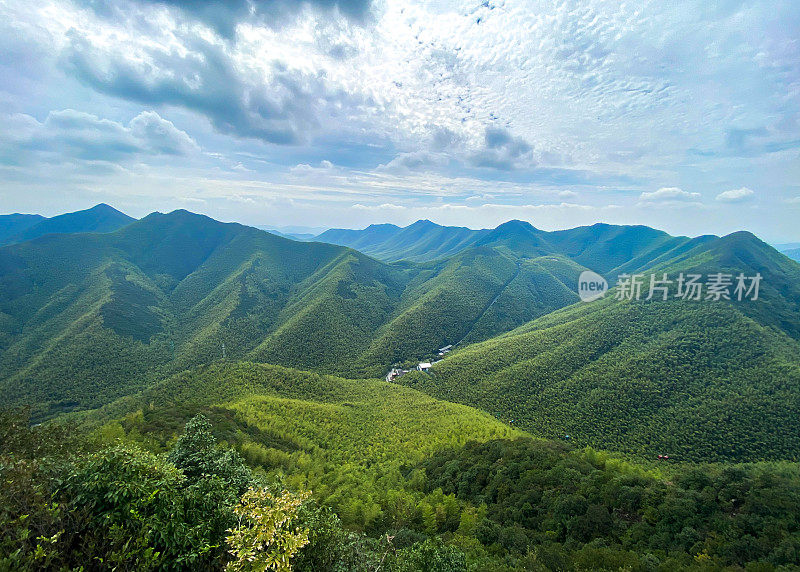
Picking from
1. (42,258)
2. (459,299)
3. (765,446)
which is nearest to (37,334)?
(42,258)

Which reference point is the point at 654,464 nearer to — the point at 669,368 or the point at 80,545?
the point at 669,368

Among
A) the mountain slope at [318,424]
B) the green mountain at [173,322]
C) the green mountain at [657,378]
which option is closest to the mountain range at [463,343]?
the green mountain at [657,378]

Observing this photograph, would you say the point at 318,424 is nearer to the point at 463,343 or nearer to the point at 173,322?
the point at 463,343

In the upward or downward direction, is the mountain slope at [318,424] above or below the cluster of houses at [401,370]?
above

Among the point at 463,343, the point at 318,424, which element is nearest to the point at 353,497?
the point at 318,424

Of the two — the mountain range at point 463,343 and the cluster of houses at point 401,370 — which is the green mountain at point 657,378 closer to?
the mountain range at point 463,343

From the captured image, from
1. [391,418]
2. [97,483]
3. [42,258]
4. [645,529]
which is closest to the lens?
[97,483]
